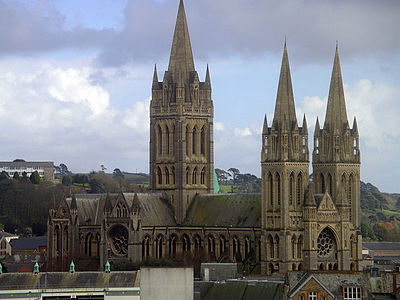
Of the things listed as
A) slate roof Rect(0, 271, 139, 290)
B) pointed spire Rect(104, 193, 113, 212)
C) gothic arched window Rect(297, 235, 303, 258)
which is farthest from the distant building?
pointed spire Rect(104, 193, 113, 212)

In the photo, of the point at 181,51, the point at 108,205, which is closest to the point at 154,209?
the point at 108,205

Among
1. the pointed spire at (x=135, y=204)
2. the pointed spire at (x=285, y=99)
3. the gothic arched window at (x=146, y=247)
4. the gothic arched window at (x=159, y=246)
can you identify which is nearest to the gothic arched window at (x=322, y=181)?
the pointed spire at (x=285, y=99)

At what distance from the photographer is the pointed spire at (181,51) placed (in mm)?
164875

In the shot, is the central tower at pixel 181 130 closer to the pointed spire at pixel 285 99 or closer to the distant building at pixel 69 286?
→ the pointed spire at pixel 285 99

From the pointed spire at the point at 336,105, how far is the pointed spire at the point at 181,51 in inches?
821

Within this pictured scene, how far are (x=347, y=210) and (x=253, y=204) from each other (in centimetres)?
1270

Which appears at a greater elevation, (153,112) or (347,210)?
(153,112)

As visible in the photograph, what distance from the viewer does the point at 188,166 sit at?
164250 mm

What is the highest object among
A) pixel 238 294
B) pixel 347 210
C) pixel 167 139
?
pixel 167 139

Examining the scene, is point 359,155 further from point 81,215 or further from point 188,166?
point 81,215

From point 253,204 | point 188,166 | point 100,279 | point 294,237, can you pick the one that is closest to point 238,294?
point 100,279

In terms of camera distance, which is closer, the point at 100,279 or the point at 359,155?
the point at 100,279

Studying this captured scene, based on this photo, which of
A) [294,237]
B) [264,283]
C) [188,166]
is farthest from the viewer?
[188,166]

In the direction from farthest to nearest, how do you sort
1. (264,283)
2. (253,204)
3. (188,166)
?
(188,166) < (253,204) < (264,283)
